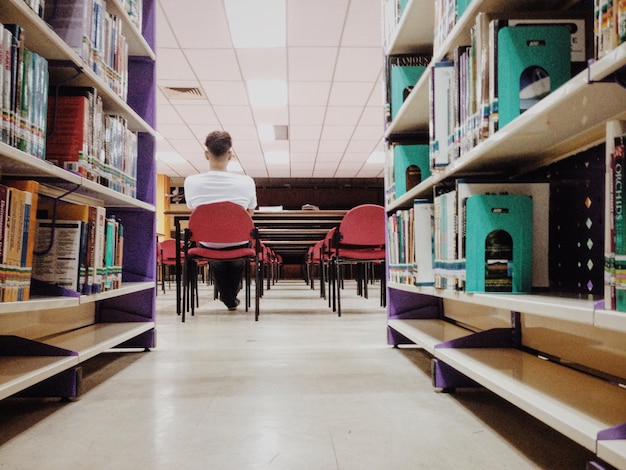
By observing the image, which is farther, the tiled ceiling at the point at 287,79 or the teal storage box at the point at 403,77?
the tiled ceiling at the point at 287,79

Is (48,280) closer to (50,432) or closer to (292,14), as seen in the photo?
(50,432)

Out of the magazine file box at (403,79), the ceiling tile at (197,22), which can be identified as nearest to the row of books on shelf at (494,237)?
the magazine file box at (403,79)

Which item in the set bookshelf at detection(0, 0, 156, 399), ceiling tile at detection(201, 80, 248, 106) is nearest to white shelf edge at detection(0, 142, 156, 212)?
bookshelf at detection(0, 0, 156, 399)

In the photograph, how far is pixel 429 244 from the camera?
1.87 metres

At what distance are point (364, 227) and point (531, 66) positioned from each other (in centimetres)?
241

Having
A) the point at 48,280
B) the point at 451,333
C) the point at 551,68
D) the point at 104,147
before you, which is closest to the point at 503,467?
the point at 551,68

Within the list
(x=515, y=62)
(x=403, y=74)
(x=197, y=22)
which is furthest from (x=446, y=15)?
(x=197, y=22)

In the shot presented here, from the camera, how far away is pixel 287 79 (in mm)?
5762

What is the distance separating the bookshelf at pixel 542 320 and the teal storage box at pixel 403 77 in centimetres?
10

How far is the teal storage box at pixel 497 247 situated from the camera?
1277 millimetres

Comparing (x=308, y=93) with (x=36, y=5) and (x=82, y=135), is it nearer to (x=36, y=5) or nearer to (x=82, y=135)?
(x=82, y=135)

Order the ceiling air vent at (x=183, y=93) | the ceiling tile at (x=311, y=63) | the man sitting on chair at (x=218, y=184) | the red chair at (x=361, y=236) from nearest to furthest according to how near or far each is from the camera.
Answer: the man sitting on chair at (x=218, y=184)
the red chair at (x=361, y=236)
the ceiling tile at (x=311, y=63)
the ceiling air vent at (x=183, y=93)

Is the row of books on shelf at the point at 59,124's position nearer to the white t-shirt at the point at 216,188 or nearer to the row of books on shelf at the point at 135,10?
the row of books on shelf at the point at 135,10

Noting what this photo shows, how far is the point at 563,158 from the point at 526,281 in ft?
1.46
